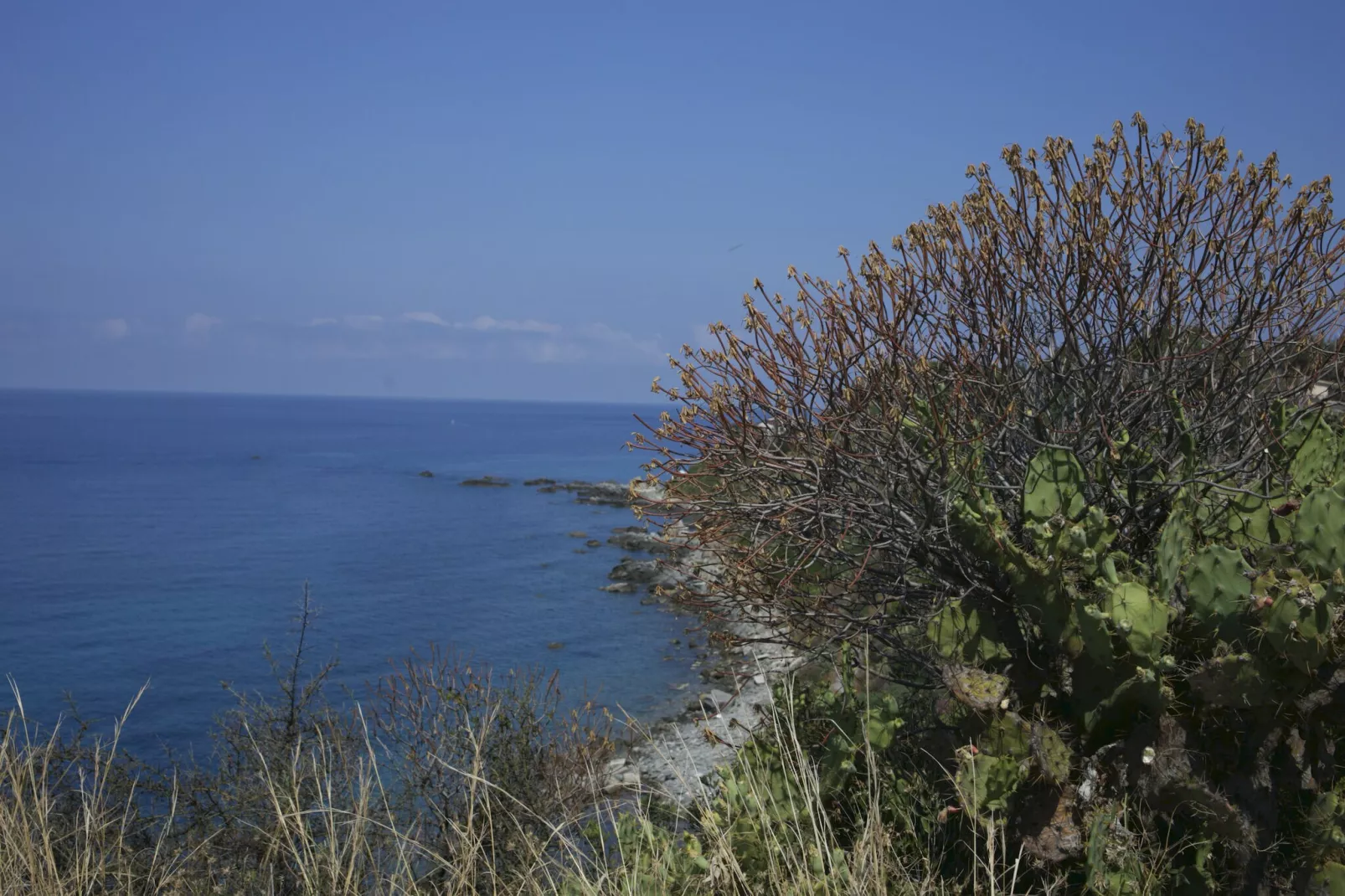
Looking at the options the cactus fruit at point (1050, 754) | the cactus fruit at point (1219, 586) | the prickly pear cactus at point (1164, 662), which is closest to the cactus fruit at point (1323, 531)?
the prickly pear cactus at point (1164, 662)

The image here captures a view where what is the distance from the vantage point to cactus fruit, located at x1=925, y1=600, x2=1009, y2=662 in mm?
4684

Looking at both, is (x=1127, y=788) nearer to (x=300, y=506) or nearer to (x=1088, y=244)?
(x=1088, y=244)

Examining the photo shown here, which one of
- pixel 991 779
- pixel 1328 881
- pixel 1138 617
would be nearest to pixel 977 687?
pixel 991 779

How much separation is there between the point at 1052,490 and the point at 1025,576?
1.51 ft

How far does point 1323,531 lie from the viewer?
4070 millimetres

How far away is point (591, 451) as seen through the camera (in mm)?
116125

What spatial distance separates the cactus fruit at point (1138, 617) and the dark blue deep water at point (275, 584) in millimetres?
13540

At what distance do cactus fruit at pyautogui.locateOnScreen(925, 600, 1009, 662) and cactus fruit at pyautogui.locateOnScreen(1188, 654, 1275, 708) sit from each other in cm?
90

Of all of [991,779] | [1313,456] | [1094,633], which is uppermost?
[1313,456]

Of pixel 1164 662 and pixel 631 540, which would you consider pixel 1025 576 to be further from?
pixel 631 540

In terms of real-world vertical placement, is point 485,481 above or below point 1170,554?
below

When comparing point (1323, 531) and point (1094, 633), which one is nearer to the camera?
point (1323, 531)

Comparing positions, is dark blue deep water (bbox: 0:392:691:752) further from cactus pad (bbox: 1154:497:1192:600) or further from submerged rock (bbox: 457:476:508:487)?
cactus pad (bbox: 1154:497:1192:600)

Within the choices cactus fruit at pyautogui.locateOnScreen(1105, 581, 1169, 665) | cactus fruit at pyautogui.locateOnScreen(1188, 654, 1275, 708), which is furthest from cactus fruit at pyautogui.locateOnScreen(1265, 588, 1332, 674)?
cactus fruit at pyautogui.locateOnScreen(1105, 581, 1169, 665)
